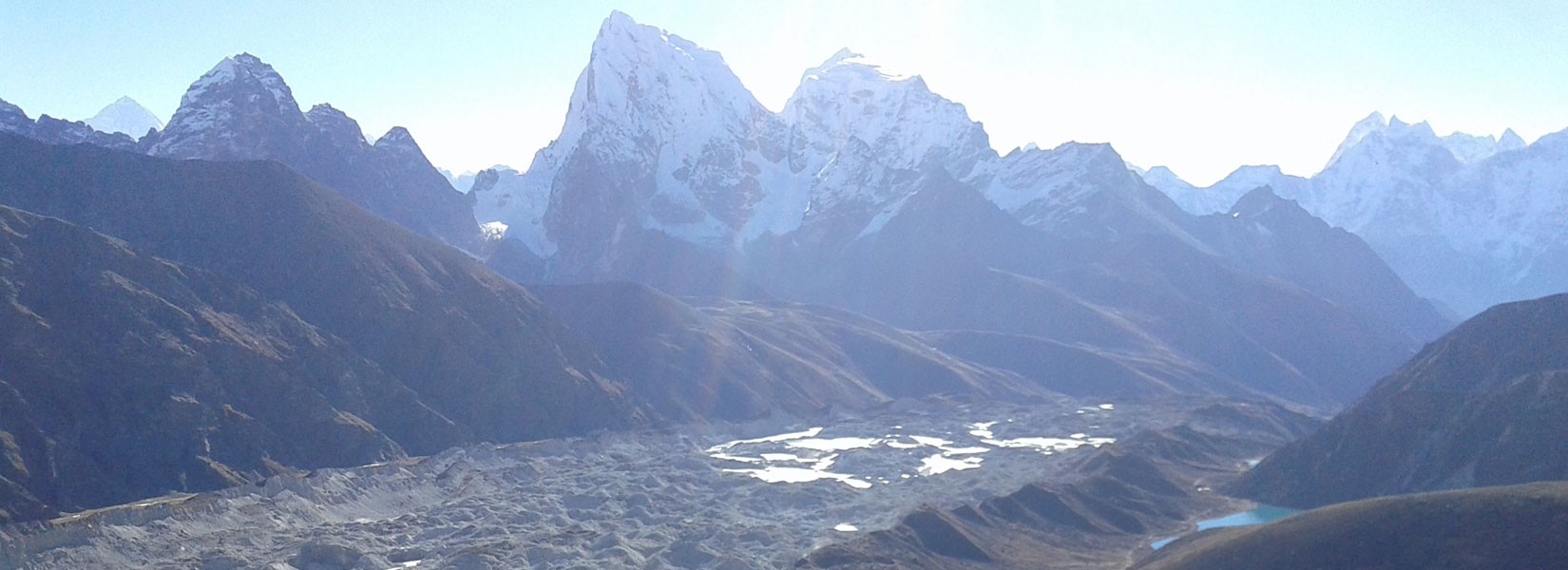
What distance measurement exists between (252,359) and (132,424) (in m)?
21.9

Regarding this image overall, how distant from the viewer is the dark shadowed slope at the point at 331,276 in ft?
586

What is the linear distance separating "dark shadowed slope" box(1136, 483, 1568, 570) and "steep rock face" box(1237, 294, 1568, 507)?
35.2 metres

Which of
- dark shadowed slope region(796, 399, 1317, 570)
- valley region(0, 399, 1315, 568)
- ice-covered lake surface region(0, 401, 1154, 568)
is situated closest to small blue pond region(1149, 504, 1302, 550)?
dark shadowed slope region(796, 399, 1317, 570)

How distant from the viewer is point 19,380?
12638 centimetres

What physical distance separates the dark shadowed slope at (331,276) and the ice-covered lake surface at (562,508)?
10.5 m

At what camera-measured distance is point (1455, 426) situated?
138000mm

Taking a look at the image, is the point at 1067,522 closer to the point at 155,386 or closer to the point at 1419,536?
the point at 1419,536

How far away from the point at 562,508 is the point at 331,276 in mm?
60626

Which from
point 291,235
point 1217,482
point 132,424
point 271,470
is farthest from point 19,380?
point 1217,482

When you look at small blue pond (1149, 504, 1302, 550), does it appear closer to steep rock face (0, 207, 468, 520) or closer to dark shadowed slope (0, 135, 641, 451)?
dark shadowed slope (0, 135, 641, 451)

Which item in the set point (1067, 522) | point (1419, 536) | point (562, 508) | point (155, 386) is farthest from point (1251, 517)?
point (155, 386)

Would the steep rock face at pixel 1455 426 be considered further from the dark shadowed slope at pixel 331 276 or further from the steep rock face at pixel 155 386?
the steep rock face at pixel 155 386

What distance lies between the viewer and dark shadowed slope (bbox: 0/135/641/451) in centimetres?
17875

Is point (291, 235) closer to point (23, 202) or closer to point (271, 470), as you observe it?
point (23, 202)
